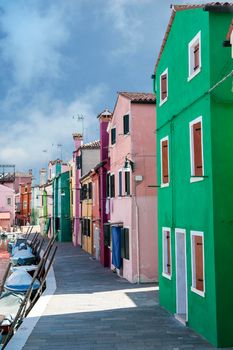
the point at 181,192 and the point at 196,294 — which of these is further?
the point at 181,192

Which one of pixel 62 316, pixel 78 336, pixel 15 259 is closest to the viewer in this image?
pixel 78 336

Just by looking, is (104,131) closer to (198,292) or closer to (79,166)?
(79,166)

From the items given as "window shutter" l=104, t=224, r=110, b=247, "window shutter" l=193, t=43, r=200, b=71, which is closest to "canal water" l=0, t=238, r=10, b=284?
"window shutter" l=104, t=224, r=110, b=247

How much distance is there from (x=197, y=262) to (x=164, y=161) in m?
4.67

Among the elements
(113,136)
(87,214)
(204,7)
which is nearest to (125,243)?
(113,136)

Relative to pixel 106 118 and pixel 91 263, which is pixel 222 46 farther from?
pixel 91 263

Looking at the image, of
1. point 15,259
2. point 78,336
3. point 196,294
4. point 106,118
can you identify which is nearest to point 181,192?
point 196,294

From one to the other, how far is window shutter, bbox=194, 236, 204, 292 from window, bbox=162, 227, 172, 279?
9.37 ft

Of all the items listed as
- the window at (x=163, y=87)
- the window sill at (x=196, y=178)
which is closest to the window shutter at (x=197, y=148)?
the window sill at (x=196, y=178)

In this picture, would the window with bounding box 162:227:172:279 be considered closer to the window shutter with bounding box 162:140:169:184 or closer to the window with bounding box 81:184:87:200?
the window shutter with bounding box 162:140:169:184

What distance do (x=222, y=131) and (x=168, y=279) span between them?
240 inches

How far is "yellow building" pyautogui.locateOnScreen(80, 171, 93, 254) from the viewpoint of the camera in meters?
36.4

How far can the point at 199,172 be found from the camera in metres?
12.3

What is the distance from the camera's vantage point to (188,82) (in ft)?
42.8
